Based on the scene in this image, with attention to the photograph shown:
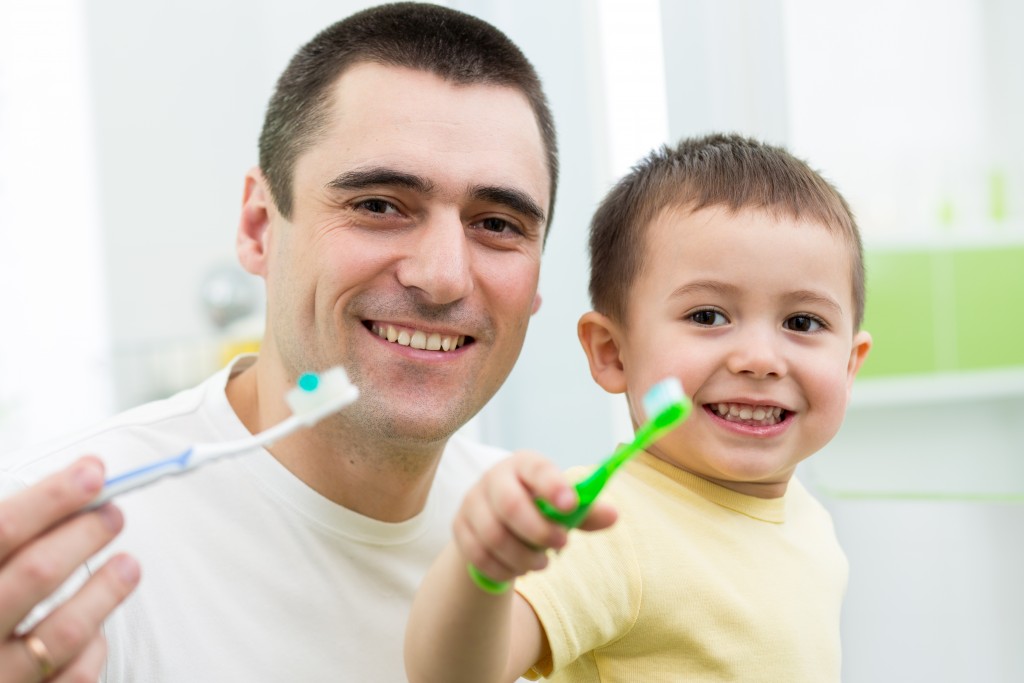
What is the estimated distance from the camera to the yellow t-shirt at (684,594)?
33.0 inches

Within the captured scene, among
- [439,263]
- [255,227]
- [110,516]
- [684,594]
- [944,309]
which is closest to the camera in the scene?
[110,516]

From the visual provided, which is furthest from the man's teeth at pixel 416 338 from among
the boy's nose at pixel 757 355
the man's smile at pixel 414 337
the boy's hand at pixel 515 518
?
the boy's hand at pixel 515 518

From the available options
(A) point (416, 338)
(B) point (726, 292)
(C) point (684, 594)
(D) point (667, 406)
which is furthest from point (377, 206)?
(D) point (667, 406)

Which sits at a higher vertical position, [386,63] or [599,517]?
[386,63]

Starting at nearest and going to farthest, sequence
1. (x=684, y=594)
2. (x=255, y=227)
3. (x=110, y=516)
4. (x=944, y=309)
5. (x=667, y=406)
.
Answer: (x=667, y=406) < (x=110, y=516) < (x=684, y=594) < (x=255, y=227) < (x=944, y=309)

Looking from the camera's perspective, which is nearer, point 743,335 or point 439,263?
point 743,335

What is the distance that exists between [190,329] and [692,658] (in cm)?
279

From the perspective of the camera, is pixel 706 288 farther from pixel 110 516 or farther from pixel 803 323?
pixel 110 516

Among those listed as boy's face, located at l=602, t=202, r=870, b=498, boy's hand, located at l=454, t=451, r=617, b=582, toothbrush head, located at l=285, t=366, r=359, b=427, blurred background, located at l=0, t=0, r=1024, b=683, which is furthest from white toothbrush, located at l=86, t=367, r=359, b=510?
blurred background, located at l=0, t=0, r=1024, b=683

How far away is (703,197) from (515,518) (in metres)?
0.47

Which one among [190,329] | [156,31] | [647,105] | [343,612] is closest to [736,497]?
[343,612]

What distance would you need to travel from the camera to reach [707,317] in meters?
0.95

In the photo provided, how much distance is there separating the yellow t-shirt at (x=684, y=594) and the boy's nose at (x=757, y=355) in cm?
12

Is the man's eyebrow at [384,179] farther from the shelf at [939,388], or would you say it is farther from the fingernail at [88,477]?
the shelf at [939,388]
